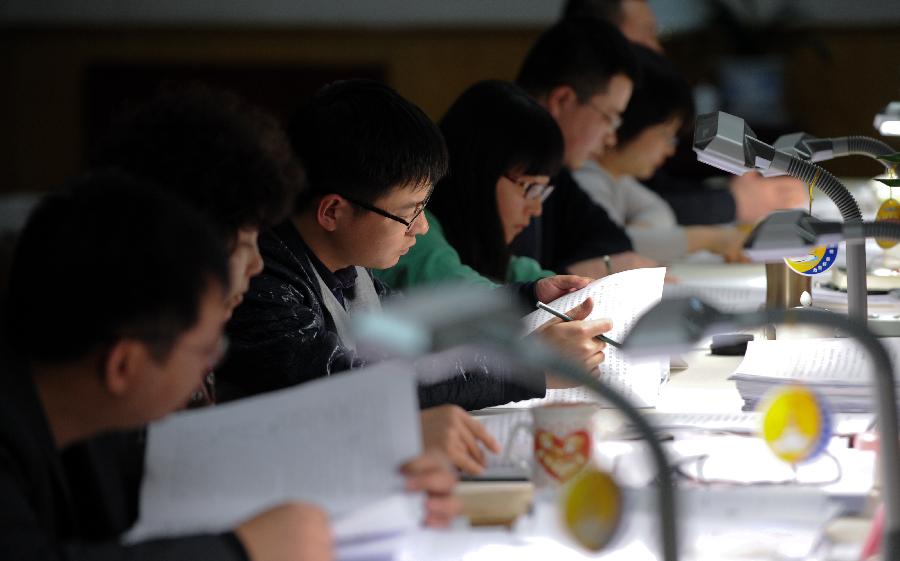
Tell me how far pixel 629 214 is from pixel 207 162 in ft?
7.65

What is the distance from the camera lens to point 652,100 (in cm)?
315

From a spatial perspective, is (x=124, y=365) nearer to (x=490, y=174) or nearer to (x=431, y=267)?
(x=431, y=267)

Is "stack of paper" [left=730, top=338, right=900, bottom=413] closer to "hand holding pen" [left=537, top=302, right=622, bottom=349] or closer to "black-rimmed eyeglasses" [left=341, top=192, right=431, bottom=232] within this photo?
"hand holding pen" [left=537, top=302, right=622, bottom=349]

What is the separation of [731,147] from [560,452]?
54cm

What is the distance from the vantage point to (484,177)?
6.91ft

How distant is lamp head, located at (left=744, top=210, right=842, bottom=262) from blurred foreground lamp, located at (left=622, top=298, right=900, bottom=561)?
0.13m

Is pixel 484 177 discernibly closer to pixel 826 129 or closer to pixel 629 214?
pixel 629 214

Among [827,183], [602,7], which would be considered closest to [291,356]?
[827,183]

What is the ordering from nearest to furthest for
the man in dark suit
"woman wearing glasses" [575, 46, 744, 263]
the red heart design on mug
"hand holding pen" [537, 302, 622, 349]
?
the man in dark suit
the red heart design on mug
"hand holding pen" [537, 302, 622, 349]
"woman wearing glasses" [575, 46, 744, 263]

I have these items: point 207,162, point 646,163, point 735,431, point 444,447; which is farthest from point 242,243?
point 646,163

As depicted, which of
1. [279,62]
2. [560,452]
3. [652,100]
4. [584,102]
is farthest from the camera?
[279,62]

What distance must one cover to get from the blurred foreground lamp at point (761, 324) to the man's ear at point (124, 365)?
0.35 meters

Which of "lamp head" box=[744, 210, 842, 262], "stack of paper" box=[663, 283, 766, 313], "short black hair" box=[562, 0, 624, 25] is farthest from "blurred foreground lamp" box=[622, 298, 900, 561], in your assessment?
"short black hair" box=[562, 0, 624, 25]

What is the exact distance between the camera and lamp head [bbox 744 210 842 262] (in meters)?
0.96
